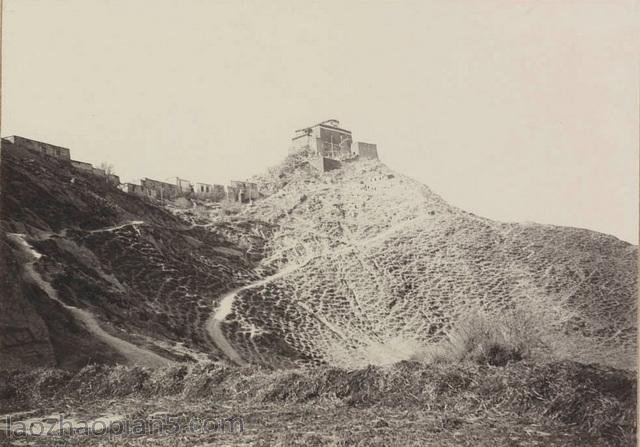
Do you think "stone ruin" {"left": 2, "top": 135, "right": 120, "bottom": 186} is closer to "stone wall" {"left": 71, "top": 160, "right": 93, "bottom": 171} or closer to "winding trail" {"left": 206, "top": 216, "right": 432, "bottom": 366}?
"stone wall" {"left": 71, "top": 160, "right": 93, "bottom": 171}

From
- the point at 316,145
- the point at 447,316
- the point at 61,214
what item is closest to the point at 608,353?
the point at 447,316

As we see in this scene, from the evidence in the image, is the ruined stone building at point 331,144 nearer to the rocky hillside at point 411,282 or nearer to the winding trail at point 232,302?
the rocky hillside at point 411,282

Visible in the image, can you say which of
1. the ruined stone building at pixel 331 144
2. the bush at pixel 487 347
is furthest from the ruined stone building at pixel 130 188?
the bush at pixel 487 347

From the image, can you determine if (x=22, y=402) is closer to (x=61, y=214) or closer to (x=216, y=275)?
(x=61, y=214)

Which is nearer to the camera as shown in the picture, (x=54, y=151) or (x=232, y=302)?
(x=232, y=302)

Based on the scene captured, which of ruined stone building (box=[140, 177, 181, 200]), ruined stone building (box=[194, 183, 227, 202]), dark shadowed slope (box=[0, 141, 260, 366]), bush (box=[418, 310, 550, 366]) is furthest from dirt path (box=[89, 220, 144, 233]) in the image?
bush (box=[418, 310, 550, 366])

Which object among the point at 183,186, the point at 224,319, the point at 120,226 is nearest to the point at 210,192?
the point at 183,186

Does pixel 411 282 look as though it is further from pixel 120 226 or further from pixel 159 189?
pixel 159 189
